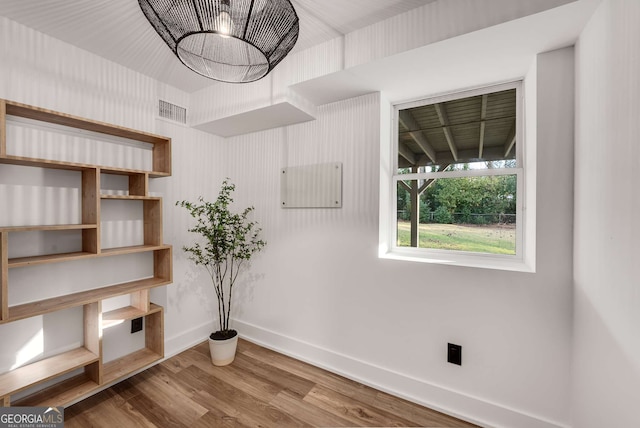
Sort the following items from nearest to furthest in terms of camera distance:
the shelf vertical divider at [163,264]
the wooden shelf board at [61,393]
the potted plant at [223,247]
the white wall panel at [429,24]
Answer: the white wall panel at [429,24] < the wooden shelf board at [61,393] < the shelf vertical divider at [163,264] < the potted plant at [223,247]

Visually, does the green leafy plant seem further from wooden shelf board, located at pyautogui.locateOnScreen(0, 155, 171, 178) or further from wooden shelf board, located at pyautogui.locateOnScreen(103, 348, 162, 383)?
wooden shelf board, located at pyautogui.locateOnScreen(0, 155, 171, 178)

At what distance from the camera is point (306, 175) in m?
2.34

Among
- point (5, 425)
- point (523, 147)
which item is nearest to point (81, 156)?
point (5, 425)

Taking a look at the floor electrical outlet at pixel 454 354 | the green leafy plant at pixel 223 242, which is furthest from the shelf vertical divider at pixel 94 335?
the floor electrical outlet at pixel 454 354

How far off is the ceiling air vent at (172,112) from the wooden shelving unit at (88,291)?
0.32 m

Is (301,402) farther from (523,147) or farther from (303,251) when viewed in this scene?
(523,147)

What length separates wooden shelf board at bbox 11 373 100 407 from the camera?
159 centimetres

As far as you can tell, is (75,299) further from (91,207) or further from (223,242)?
(223,242)

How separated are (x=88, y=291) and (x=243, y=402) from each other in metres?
1.37

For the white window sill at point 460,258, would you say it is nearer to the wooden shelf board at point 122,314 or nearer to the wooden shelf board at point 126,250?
the wooden shelf board at point 126,250

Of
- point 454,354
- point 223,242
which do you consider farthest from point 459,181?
point 223,242

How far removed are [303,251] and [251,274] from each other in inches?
27.5

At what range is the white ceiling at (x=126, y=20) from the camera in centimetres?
149

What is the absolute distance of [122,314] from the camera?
6.54ft
